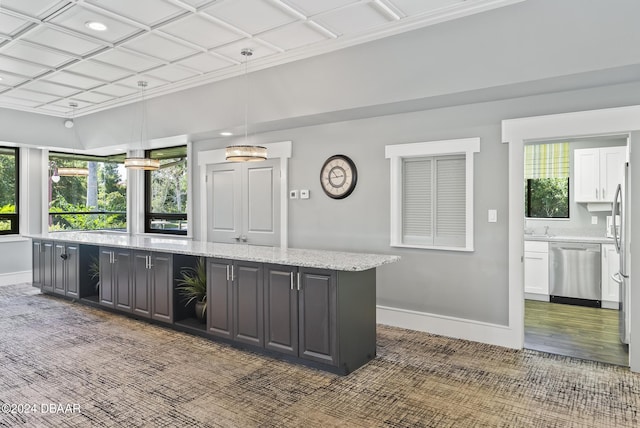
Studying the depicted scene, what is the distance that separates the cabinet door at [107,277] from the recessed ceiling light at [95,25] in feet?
8.42

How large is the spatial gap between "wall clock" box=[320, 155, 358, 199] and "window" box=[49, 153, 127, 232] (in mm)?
5101

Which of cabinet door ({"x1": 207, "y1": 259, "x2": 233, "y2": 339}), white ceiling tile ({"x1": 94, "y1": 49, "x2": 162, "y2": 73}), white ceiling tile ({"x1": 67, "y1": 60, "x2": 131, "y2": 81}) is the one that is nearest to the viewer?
cabinet door ({"x1": 207, "y1": 259, "x2": 233, "y2": 339})

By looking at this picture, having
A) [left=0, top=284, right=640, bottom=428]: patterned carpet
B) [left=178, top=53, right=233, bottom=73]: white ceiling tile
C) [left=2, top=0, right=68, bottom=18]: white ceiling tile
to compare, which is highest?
[left=178, top=53, right=233, bottom=73]: white ceiling tile

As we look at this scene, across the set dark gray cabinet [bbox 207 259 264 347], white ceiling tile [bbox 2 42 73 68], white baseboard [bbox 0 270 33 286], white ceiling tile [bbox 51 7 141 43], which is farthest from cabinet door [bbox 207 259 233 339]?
white baseboard [bbox 0 270 33 286]

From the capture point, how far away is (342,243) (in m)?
5.09

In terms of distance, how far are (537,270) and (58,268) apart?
6.72m

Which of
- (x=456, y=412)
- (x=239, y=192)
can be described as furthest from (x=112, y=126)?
(x=456, y=412)

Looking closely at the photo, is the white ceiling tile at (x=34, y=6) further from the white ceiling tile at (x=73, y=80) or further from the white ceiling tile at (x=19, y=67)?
the white ceiling tile at (x=73, y=80)

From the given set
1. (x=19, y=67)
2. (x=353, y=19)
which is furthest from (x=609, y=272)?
(x=19, y=67)

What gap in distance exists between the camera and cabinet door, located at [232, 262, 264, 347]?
376 centimetres

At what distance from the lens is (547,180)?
Result: 6.41 m

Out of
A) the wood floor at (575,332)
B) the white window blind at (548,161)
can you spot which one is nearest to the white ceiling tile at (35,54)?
the wood floor at (575,332)

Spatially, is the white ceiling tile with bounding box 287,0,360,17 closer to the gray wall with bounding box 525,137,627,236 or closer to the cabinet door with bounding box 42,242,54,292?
the gray wall with bounding box 525,137,627,236

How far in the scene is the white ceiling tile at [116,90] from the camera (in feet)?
18.7
